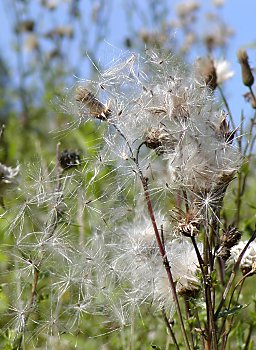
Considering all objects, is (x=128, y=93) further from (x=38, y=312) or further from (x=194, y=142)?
(x=38, y=312)

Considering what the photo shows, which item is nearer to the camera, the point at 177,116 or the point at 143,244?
the point at 177,116

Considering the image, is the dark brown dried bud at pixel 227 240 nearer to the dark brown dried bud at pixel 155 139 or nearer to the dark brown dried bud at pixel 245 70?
the dark brown dried bud at pixel 155 139

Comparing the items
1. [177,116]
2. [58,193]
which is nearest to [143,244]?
[58,193]

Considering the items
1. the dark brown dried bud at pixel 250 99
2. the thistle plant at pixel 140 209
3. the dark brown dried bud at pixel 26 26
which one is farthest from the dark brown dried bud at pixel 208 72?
the dark brown dried bud at pixel 26 26

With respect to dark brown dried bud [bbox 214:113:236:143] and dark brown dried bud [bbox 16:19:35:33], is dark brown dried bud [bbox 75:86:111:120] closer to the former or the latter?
dark brown dried bud [bbox 214:113:236:143]

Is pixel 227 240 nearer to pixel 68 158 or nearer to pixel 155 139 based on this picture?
pixel 155 139

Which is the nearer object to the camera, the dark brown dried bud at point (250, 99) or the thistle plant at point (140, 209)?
the thistle plant at point (140, 209)
